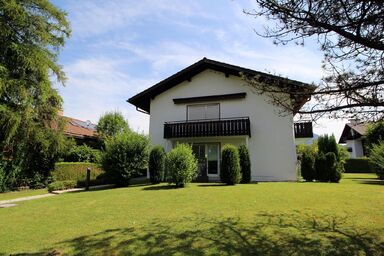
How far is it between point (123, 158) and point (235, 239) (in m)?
11.2

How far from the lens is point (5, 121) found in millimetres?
14703

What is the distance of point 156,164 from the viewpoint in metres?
16.1

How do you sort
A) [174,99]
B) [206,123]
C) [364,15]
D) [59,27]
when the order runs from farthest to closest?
[174,99] < [206,123] < [59,27] < [364,15]

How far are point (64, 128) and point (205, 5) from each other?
46.5ft

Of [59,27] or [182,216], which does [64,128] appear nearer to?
[59,27]

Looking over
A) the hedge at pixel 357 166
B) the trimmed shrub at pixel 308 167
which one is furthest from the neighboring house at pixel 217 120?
the hedge at pixel 357 166

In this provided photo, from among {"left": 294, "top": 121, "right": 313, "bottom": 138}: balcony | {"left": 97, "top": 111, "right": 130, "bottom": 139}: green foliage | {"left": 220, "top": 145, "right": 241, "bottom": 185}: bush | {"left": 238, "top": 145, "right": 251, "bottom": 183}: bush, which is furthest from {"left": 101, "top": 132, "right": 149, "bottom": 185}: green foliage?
{"left": 97, "top": 111, "right": 130, "bottom": 139}: green foliage

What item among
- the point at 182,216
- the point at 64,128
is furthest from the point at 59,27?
the point at 182,216

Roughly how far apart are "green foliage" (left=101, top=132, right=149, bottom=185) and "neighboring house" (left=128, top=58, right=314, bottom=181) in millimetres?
4068

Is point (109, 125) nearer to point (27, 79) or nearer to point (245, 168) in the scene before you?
point (27, 79)

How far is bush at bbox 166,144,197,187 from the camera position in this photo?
13227mm

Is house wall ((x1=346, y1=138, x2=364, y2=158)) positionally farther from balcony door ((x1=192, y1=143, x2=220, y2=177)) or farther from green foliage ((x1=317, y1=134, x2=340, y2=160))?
balcony door ((x1=192, y1=143, x2=220, y2=177))

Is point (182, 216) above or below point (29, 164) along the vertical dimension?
below

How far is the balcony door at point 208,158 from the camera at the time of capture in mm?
19344
